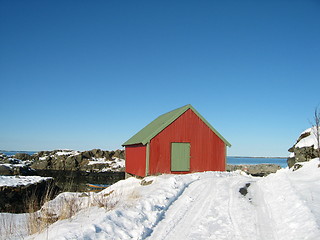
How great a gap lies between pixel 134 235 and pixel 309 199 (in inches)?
187

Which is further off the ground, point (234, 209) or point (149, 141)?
point (149, 141)

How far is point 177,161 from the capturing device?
18.4 meters

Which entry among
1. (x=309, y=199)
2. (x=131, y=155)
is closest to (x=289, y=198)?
(x=309, y=199)

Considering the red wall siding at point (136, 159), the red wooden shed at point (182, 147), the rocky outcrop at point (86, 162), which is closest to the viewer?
the red wooden shed at point (182, 147)

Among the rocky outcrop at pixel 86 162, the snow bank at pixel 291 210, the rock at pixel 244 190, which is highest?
the snow bank at pixel 291 210

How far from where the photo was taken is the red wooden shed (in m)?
17.9

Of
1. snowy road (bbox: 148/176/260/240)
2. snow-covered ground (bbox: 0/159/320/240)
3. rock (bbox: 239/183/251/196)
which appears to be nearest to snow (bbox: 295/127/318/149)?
snow-covered ground (bbox: 0/159/320/240)

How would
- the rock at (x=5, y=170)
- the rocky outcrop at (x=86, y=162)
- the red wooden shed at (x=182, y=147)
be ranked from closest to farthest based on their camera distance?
the red wooden shed at (x=182, y=147)
the rock at (x=5, y=170)
the rocky outcrop at (x=86, y=162)

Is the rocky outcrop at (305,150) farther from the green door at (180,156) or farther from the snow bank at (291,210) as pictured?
the green door at (180,156)

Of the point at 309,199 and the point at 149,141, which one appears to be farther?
the point at 149,141

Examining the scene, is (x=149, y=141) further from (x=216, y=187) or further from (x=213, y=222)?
(x=213, y=222)

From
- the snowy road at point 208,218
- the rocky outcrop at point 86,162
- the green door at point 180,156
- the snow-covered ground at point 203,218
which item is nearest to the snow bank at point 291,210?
the snow-covered ground at point 203,218

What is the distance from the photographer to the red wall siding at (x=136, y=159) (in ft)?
61.1

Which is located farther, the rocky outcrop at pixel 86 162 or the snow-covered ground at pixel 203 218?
the rocky outcrop at pixel 86 162
